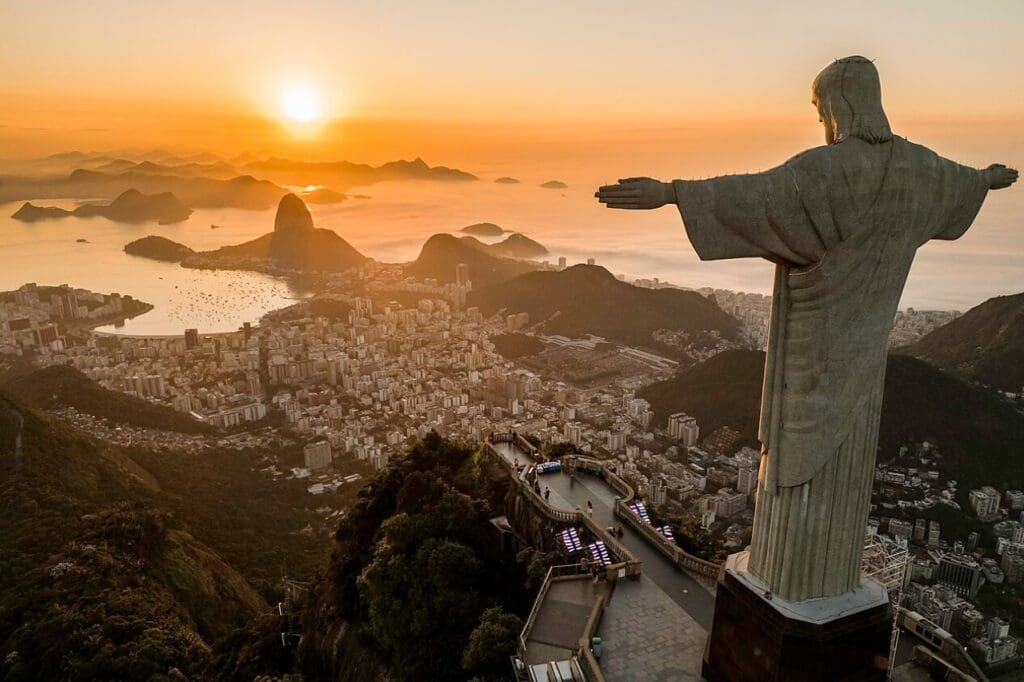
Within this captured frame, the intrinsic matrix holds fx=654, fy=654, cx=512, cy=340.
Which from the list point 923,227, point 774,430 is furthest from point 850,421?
point 923,227

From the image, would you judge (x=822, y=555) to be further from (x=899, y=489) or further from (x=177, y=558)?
(x=899, y=489)

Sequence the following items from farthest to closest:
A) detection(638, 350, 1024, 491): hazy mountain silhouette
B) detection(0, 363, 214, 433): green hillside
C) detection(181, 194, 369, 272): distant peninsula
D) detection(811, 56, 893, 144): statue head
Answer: detection(181, 194, 369, 272): distant peninsula, detection(0, 363, 214, 433): green hillside, detection(638, 350, 1024, 491): hazy mountain silhouette, detection(811, 56, 893, 144): statue head

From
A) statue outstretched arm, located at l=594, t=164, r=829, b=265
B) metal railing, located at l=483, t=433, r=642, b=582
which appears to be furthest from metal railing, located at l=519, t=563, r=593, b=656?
statue outstretched arm, located at l=594, t=164, r=829, b=265

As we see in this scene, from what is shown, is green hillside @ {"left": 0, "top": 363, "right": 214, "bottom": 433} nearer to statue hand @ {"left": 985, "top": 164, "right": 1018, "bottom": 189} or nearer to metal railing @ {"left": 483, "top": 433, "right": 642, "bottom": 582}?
metal railing @ {"left": 483, "top": 433, "right": 642, "bottom": 582}

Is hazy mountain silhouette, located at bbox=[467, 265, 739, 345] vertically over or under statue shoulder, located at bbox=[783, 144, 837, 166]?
under

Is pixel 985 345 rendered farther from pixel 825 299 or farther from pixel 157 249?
pixel 157 249

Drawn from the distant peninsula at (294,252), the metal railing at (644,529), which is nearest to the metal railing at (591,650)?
the metal railing at (644,529)

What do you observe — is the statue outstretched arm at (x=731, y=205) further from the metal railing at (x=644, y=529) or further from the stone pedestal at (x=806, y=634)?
the metal railing at (x=644, y=529)
